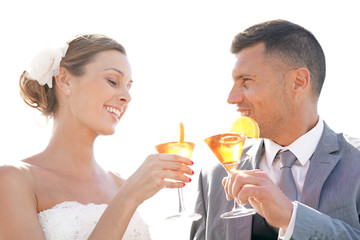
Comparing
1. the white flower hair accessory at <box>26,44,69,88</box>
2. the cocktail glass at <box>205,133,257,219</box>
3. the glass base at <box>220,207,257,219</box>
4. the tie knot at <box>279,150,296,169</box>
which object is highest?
the white flower hair accessory at <box>26,44,69,88</box>

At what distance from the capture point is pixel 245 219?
175 inches

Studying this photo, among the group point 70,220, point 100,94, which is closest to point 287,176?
point 100,94

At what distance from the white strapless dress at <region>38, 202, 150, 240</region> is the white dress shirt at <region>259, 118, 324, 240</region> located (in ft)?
5.38

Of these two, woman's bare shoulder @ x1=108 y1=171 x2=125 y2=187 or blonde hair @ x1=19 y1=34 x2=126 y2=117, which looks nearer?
blonde hair @ x1=19 y1=34 x2=126 y2=117

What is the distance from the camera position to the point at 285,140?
15.7 feet

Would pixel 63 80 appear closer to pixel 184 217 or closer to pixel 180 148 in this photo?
pixel 180 148

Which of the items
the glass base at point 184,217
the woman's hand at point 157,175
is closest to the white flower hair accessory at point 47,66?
the woman's hand at point 157,175

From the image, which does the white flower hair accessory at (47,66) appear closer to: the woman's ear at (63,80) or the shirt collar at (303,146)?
the woman's ear at (63,80)

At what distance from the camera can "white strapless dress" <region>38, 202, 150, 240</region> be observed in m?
3.84

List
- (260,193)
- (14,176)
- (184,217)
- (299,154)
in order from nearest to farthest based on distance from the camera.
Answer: (260,193)
(184,217)
(14,176)
(299,154)

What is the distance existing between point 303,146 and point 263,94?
2.18 feet

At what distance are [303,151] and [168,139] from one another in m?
1.76

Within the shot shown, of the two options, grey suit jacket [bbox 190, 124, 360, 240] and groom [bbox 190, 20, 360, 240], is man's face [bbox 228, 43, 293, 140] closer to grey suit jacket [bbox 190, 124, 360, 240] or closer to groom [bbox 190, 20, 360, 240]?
groom [bbox 190, 20, 360, 240]

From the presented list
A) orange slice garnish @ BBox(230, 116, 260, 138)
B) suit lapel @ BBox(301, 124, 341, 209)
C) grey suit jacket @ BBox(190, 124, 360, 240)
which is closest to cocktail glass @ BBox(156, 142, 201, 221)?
orange slice garnish @ BBox(230, 116, 260, 138)
